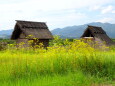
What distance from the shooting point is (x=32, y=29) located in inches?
1125

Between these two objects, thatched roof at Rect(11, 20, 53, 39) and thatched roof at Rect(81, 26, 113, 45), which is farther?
thatched roof at Rect(81, 26, 113, 45)

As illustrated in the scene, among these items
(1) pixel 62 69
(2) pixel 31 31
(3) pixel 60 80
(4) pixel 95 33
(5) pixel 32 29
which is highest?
(5) pixel 32 29

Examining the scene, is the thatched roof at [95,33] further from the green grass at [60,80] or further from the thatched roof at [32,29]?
the green grass at [60,80]

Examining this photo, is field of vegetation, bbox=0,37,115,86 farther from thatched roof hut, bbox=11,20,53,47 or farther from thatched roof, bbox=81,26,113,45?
thatched roof, bbox=81,26,113,45

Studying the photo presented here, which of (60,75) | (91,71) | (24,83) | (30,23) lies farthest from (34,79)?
(30,23)

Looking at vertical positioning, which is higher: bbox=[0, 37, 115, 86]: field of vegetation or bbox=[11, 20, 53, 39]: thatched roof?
bbox=[11, 20, 53, 39]: thatched roof

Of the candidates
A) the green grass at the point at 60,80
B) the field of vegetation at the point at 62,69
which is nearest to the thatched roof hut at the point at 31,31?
the field of vegetation at the point at 62,69

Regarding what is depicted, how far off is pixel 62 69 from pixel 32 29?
21626 millimetres

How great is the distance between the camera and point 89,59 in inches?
308

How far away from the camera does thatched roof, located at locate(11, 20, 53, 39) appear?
2762 cm

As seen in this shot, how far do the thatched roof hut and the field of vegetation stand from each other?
748 inches

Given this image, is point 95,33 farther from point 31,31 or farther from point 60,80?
point 60,80

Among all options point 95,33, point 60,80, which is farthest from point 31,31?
point 60,80

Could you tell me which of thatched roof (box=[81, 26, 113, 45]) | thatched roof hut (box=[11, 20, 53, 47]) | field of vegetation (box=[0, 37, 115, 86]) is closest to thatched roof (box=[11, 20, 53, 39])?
thatched roof hut (box=[11, 20, 53, 47])
